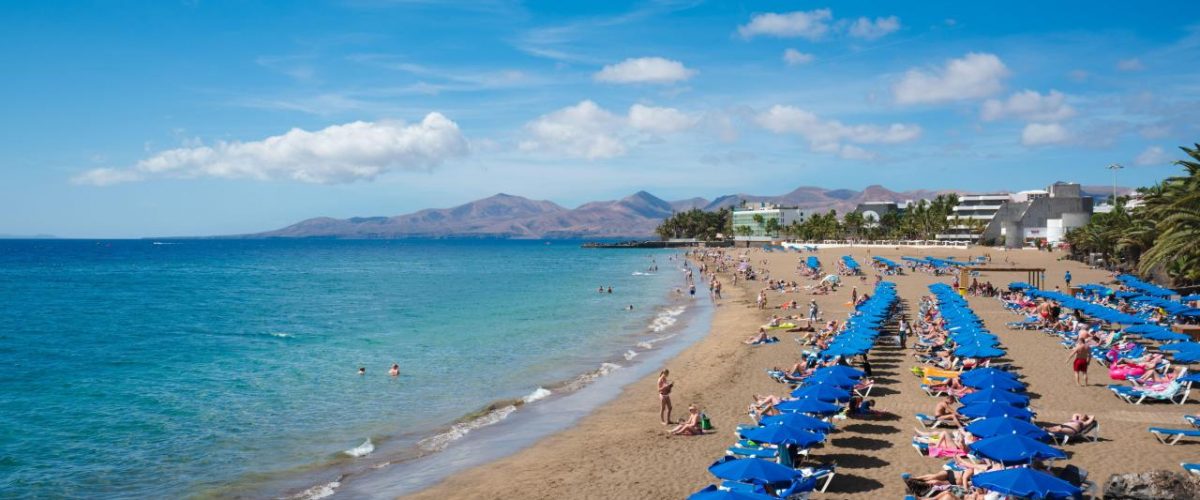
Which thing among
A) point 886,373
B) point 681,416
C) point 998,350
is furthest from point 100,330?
point 998,350

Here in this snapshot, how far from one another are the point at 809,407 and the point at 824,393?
0.94 m

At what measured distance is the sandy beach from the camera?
1327 cm

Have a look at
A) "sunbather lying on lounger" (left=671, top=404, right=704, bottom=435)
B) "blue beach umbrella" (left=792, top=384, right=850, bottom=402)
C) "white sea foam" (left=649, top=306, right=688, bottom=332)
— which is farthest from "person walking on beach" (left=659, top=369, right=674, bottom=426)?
"white sea foam" (left=649, top=306, right=688, bottom=332)

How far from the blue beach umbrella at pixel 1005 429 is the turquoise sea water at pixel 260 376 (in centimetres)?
1101

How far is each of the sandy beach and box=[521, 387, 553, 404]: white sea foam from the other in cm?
226

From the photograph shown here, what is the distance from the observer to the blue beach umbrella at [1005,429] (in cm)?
1200

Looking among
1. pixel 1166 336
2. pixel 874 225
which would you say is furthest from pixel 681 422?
pixel 874 225

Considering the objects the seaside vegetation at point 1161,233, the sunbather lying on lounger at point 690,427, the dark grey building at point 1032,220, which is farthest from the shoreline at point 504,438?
the dark grey building at point 1032,220

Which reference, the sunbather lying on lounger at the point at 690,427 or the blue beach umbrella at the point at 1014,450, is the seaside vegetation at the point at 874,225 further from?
the blue beach umbrella at the point at 1014,450

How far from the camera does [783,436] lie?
12.4 metres

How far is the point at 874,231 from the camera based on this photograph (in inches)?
5133

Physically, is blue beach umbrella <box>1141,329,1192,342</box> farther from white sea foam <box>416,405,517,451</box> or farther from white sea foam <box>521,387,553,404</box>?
white sea foam <box>416,405,517,451</box>

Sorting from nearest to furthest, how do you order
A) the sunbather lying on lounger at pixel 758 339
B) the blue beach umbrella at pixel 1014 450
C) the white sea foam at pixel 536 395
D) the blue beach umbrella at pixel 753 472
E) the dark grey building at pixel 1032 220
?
the blue beach umbrella at pixel 753 472, the blue beach umbrella at pixel 1014 450, the white sea foam at pixel 536 395, the sunbather lying on lounger at pixel 758 339, the dark grey building at pixel 1032 220

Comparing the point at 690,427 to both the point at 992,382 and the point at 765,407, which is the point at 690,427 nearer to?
the point at 765,407
